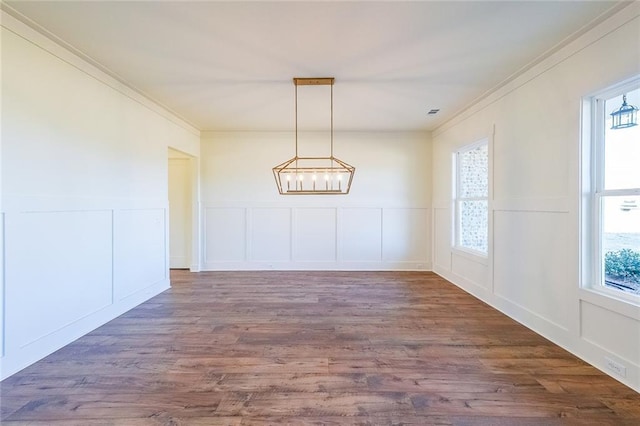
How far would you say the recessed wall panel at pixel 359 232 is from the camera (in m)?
6.01

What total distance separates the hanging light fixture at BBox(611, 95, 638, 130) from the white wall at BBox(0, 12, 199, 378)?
4732mm

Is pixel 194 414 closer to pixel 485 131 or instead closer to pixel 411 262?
pixel 485 131

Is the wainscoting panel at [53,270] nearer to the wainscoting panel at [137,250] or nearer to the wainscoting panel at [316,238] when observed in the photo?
the wainscoting panel at [137,250]

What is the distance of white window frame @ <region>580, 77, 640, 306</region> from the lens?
8.09 ft

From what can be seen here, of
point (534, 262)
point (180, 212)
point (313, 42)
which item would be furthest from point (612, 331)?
point (180, 212)

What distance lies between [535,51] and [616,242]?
1.81m

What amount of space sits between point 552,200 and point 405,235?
325 centimetres

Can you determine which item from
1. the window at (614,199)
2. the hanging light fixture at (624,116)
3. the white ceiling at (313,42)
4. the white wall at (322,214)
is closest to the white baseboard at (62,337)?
the white wall at (322,214)

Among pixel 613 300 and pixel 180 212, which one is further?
pixel 180 212

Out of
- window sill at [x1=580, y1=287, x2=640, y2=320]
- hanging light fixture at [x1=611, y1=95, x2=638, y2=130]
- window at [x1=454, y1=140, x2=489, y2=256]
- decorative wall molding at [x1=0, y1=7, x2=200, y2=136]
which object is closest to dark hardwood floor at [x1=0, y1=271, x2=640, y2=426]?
window sill at [x1=580, y1=287, x2=640, y2=320]

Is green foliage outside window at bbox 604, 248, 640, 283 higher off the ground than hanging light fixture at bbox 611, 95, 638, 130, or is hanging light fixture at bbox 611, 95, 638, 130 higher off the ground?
hanging light fixture at bbox 611, 95, 638, 130

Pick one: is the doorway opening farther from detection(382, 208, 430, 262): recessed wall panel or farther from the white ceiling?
detection(382, 208, 430, 262): recessed wall panel

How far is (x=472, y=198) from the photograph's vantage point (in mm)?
4578

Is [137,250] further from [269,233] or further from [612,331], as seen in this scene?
[612,331]
